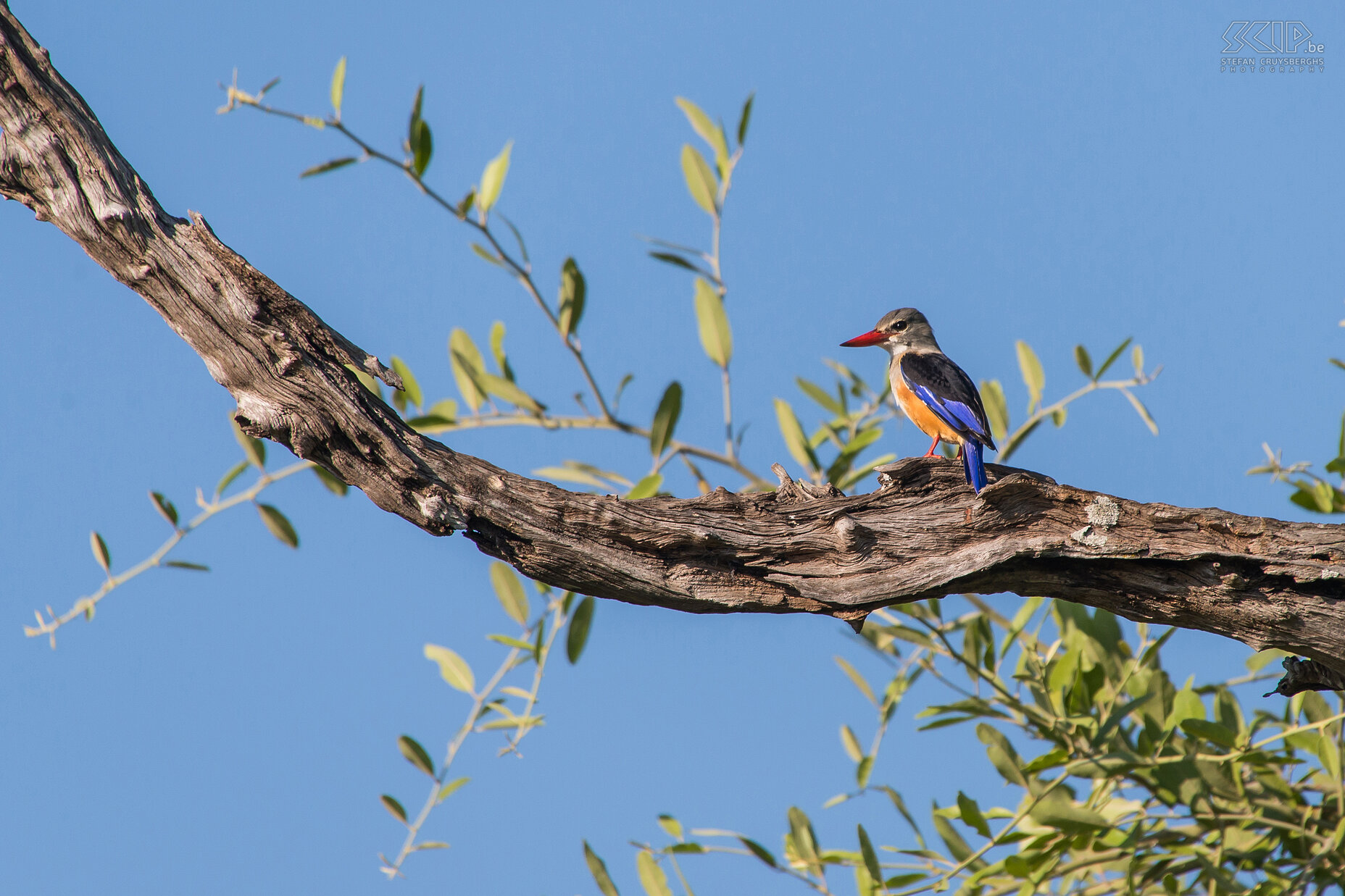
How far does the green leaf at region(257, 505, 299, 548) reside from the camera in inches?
187

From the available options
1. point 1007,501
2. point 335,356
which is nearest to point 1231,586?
point 1007,501

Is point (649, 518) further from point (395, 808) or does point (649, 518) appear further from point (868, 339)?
point (868, 339)

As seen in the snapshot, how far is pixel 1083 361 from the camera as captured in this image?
4703mm

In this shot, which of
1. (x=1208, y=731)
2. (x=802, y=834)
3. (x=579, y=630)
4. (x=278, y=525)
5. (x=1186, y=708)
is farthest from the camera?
(x=278, y=525)

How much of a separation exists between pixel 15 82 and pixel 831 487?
213 centimetres

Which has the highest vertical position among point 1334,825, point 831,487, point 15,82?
point 15,82

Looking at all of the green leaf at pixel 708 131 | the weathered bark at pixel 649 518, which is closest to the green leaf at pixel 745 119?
the green leaf at pixel 708 131

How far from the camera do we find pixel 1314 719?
3.86 m

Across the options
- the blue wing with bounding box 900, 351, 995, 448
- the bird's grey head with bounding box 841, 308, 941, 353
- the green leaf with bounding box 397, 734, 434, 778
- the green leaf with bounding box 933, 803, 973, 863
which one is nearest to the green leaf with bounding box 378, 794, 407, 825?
the green leaf with bounding box 397, 734, 434, 778

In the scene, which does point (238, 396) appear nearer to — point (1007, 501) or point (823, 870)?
point (1007, 501)

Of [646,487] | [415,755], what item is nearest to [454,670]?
[415,755]

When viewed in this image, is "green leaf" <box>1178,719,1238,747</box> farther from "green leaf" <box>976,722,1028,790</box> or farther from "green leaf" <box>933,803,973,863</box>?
"green leaf" <box>933,803,973,863</box>

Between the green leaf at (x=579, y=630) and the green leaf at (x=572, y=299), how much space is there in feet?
3.53

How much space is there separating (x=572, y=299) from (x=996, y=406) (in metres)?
→ 1.90
